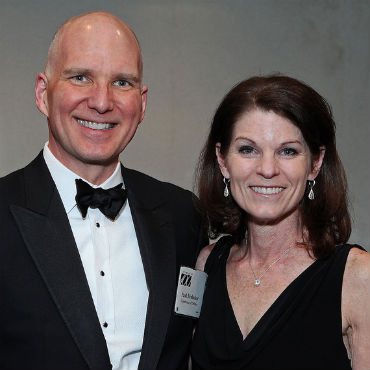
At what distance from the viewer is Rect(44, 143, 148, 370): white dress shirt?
245 cm

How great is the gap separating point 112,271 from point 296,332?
2.23 feet

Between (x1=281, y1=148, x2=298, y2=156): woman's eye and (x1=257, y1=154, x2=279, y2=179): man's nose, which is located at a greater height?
(x1=281, y1=148, x2=298, y2=156): woman's eye

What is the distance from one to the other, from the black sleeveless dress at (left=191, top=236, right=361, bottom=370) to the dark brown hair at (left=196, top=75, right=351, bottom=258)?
0.10 meters

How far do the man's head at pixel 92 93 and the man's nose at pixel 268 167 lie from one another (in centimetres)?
52

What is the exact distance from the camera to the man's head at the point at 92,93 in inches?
100

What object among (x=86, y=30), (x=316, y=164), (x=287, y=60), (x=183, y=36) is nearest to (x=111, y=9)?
(x=183, y=36)

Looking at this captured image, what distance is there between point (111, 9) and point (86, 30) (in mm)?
2918

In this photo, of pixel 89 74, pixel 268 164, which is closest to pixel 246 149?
pixel 268 164

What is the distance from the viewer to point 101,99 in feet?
8.29

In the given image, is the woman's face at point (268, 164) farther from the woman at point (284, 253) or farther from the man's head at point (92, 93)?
the man's head at point (92, 93)

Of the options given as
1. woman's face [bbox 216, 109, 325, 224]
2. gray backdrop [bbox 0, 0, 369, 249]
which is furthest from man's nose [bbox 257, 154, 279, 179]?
gray backdrop [bbox 0, 0, 369, 249]

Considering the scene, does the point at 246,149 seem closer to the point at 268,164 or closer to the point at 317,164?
the point at 268,164

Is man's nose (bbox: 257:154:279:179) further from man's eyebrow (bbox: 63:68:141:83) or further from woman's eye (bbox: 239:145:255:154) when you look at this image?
man's eyebrow (bbox: 63:68:141:83)

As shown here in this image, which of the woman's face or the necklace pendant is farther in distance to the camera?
the necklace pendant
